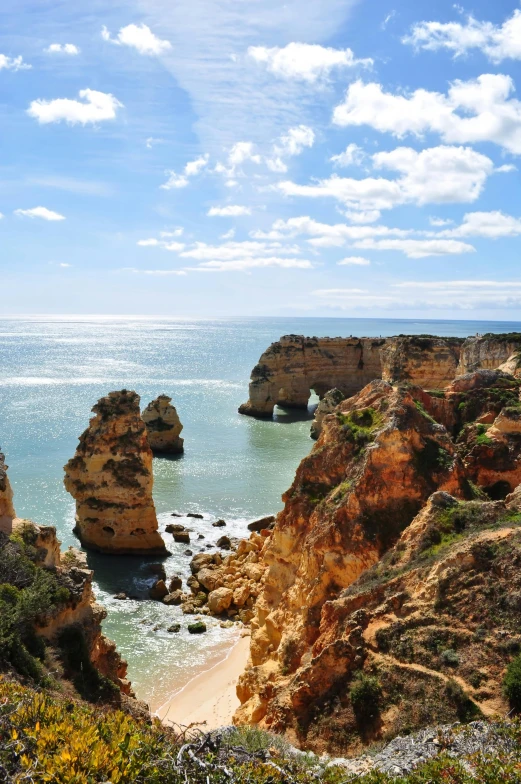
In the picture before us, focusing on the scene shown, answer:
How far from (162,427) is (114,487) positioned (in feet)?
71.7

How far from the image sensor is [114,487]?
103 ft

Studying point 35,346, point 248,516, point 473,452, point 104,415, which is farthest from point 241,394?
point 35,346

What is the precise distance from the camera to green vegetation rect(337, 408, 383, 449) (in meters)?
18.7

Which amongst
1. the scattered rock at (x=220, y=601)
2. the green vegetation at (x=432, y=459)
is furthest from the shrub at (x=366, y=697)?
the scattered rock at (x=220, y=601)

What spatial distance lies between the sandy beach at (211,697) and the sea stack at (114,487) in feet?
36.4

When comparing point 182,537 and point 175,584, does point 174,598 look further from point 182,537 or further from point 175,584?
point 182,537

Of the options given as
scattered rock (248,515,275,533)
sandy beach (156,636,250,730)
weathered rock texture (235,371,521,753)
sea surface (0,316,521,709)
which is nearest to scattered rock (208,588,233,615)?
sea surface (0,316,521,709)

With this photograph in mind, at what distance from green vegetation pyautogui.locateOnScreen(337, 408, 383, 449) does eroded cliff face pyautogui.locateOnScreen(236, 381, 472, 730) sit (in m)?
0.04

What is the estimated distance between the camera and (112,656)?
17141 mm

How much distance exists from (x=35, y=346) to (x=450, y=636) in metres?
187

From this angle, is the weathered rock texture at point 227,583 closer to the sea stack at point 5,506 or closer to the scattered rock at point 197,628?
the scattered rock at point 197,628

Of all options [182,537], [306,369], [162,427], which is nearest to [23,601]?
[182,537]

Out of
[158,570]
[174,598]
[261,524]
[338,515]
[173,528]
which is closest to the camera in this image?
[338,515]

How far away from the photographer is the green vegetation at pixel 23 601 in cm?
1183
